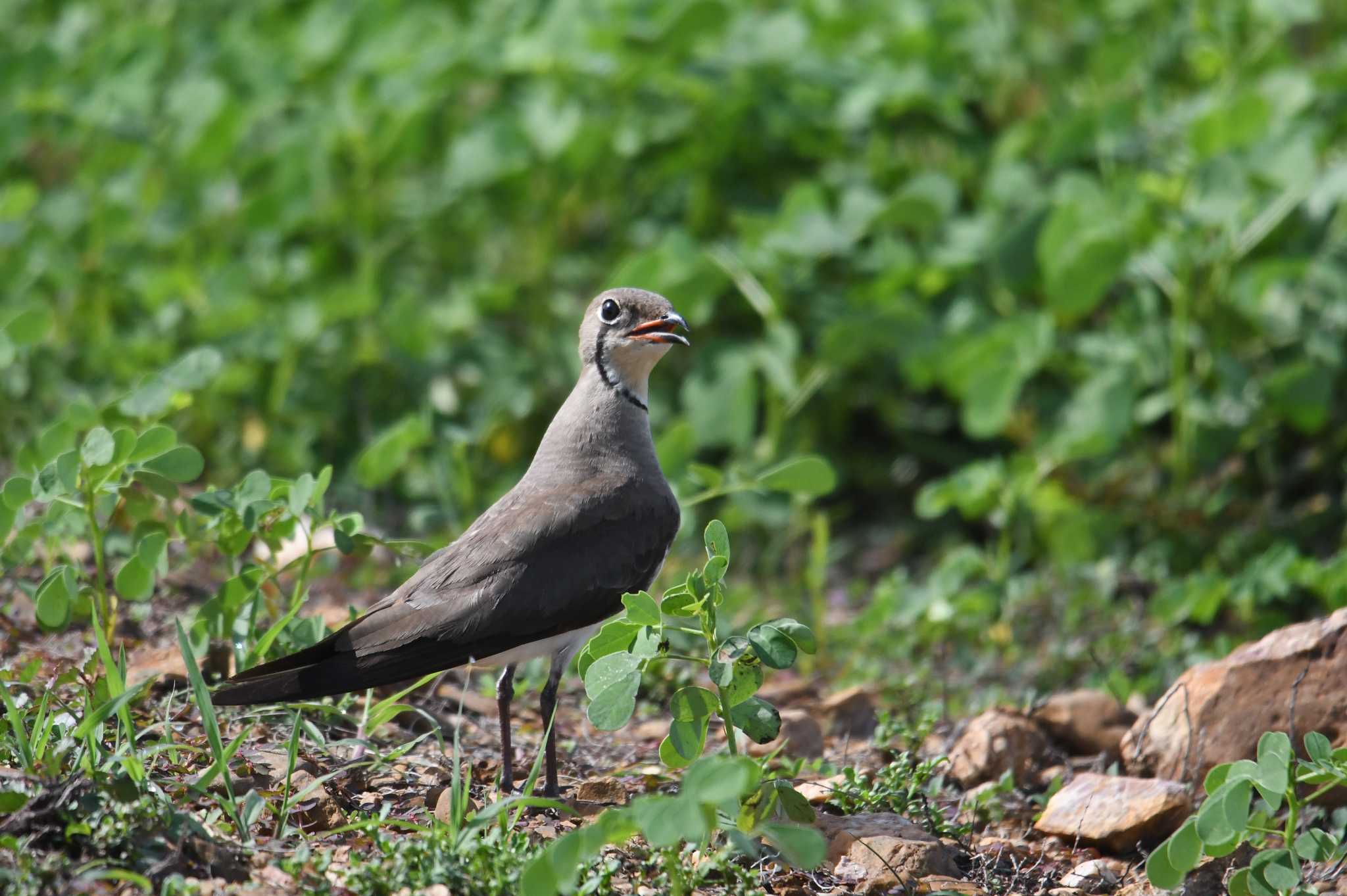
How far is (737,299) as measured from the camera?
6871 mm

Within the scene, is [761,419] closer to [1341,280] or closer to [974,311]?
[974,311]

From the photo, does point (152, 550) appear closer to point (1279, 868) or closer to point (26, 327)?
point (26, 327)

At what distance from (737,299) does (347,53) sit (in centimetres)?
276

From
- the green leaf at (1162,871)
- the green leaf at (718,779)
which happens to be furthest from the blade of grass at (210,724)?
the green leaf at (1162,871)

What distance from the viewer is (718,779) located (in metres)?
2.73

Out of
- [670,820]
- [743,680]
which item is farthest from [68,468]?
[670,820]

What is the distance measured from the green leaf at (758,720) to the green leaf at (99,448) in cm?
170

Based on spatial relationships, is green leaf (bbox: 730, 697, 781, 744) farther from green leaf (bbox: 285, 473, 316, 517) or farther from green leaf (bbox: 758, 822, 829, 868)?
green leaf (bbox: 285, 473, 316, 517)

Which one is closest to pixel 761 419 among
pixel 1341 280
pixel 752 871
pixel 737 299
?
pixel 737 299

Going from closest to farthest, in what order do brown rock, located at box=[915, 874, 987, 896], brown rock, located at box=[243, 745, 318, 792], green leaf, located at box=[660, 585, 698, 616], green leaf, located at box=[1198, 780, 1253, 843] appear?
green leaf, located at box=[1198, 780, 1253, 843] → green leaf, located at box=[660, 585, 698, 616] → brown rock, located at box=[915, 874, 987, 896] → brown rock, located at box=[243, 745, 318, 792]

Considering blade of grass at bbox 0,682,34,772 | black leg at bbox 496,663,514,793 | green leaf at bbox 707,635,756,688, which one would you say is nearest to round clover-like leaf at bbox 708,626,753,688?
green leaf at bbox 707,635,756,688

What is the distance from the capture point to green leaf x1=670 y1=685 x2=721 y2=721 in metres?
3.12

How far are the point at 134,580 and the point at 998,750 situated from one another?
2396mm

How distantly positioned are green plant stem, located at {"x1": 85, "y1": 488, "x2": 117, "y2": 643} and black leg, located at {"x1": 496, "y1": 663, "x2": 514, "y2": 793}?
3.30 feet
